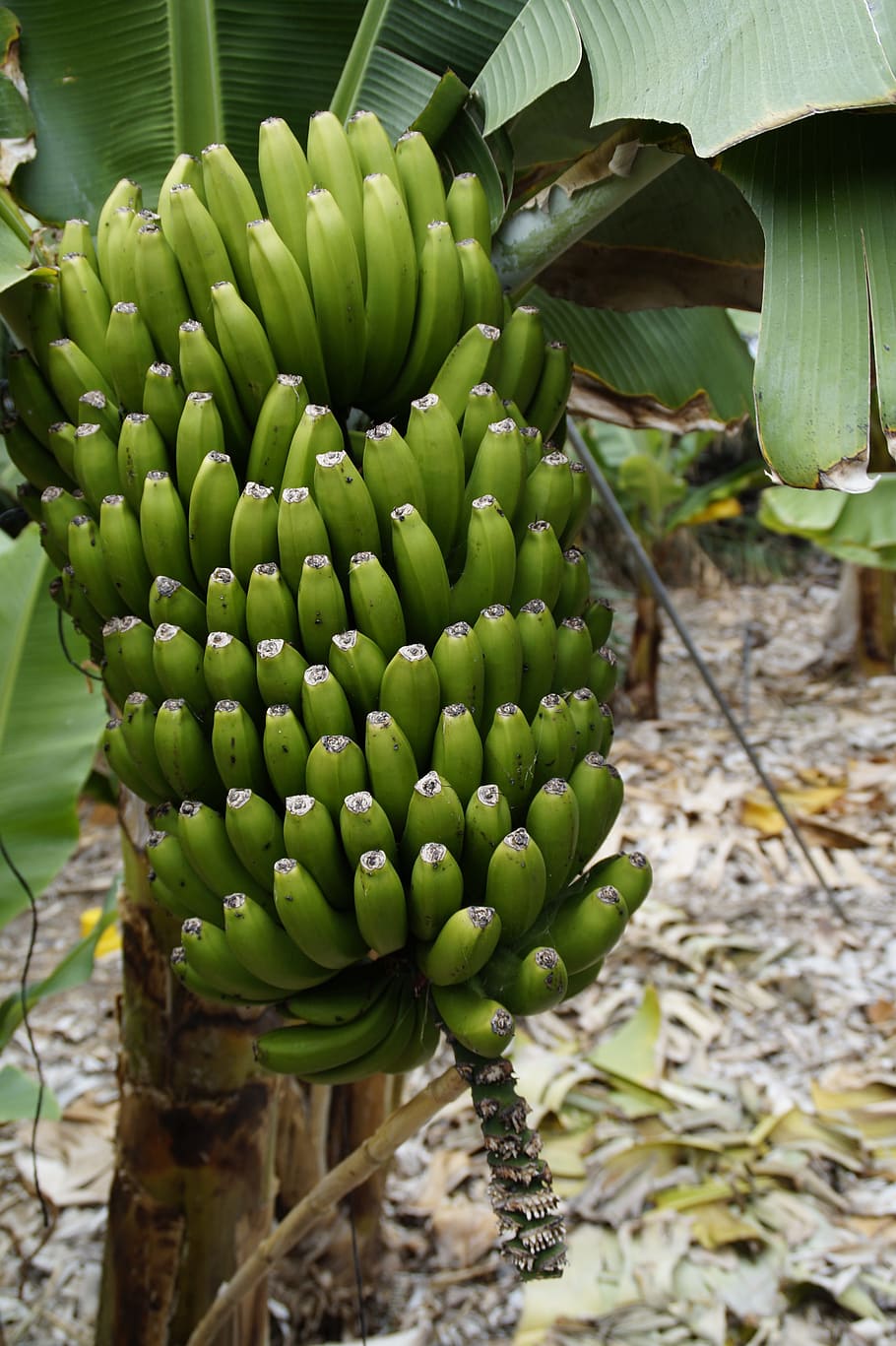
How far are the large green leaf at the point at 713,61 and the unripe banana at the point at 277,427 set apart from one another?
0.33 meters

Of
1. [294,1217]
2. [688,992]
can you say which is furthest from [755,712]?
[294,1217]

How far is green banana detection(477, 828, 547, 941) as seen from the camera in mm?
748

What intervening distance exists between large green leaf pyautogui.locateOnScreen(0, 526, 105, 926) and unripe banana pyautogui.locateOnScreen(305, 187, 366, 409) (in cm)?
103

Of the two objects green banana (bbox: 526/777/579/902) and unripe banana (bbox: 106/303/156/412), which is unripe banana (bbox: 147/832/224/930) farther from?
unripe banana (bbox: 106/303/156/412)

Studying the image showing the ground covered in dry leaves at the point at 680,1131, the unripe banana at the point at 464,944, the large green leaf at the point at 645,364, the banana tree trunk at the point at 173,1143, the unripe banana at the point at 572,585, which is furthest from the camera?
the ground covered in dry leaves at the point at 680,1131

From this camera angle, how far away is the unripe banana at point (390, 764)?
2.52ft

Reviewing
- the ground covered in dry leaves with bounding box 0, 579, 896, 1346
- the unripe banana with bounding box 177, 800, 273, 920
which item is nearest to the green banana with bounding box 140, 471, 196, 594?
the unripe banana with bounding box 177, 800, 273, 920

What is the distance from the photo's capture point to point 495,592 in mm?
842

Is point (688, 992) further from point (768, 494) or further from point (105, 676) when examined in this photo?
point (105, 676)

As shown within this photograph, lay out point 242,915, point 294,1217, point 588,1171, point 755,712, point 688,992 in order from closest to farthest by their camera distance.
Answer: point 242,915 → point 294,1217 → point 588,1171 → point 688,992 → point 755,712

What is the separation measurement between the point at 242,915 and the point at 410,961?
173 millimetres

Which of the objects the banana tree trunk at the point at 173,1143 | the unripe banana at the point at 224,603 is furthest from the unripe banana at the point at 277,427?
the banana tree trunk at the point at 173,1143

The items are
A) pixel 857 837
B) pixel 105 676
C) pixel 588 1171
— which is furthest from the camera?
pixel 857 837

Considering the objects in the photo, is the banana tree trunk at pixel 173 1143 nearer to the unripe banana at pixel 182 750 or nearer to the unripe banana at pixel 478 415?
the unripe banana at pixel 182 750
